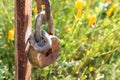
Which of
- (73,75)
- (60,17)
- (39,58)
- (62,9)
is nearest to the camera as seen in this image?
(39,58)

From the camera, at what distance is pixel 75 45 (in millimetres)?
1853

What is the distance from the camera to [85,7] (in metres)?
2.14

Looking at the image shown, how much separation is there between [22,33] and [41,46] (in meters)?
0.08

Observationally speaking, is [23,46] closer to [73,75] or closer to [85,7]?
[73,75]

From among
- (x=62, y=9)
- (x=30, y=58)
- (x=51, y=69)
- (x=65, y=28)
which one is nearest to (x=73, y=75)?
(x=51, y=69)

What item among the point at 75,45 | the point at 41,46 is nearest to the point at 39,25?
the point at 41,46

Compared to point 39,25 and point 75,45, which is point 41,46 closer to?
point 39,25

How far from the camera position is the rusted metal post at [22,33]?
0.87 m

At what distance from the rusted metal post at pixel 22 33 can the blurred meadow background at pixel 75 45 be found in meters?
0.56

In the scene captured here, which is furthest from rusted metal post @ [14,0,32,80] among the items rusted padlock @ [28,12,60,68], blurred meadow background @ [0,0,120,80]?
blurred meadow background @ [0,0,120,80]

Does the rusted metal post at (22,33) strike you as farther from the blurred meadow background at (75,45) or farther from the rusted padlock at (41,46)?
the blurred meadow background at (75,45)

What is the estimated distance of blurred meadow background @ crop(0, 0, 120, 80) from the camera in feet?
5.36

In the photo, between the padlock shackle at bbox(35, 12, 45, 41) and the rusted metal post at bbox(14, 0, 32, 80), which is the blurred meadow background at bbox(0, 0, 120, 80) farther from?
the padlock shackle at bbox(35, 12, 45, 41)

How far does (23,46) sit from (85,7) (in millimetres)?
1296
